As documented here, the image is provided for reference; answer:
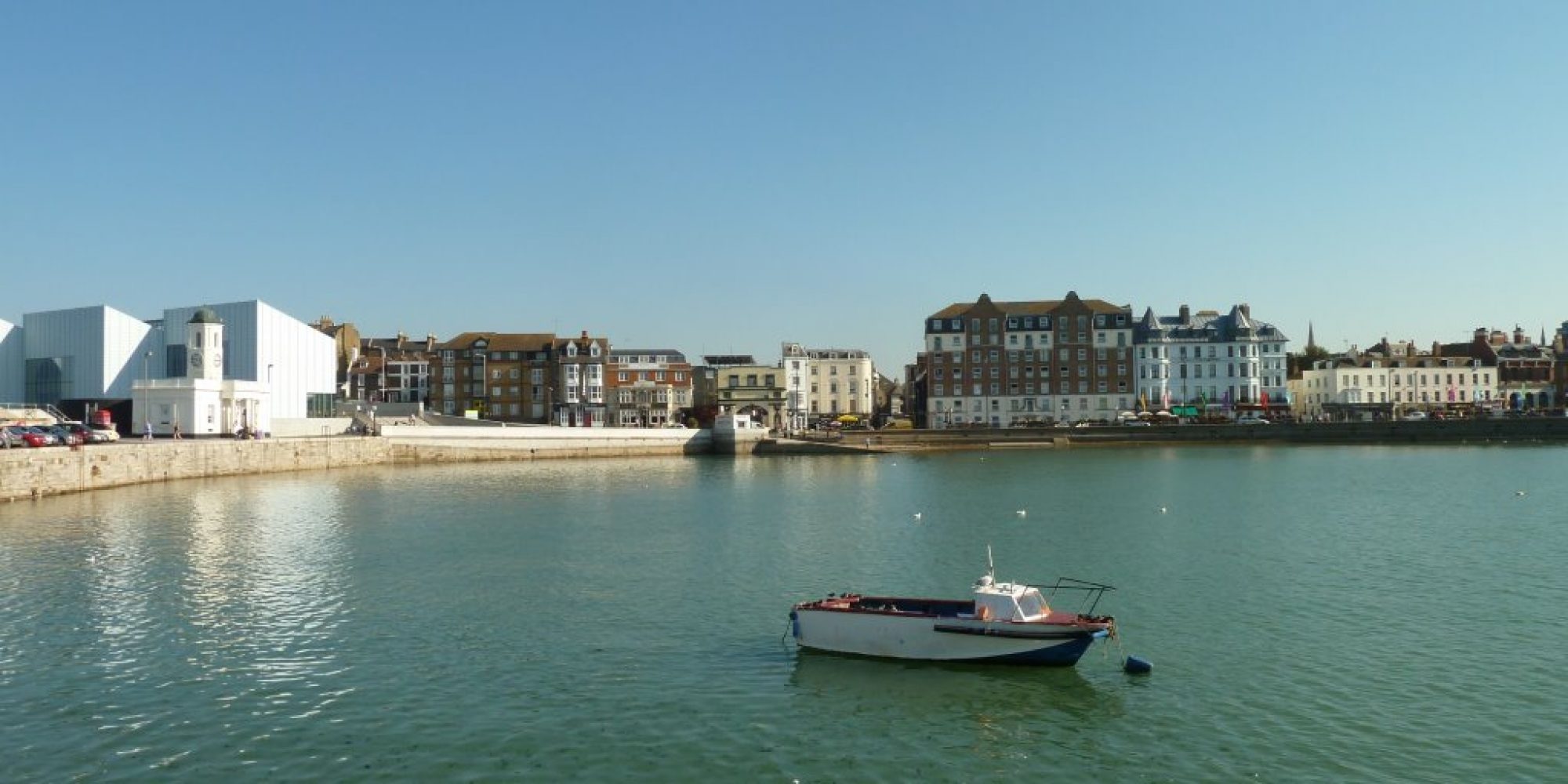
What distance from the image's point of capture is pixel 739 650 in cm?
2380

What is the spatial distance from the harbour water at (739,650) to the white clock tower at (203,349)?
34.1 metres

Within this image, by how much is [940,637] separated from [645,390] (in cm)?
10884

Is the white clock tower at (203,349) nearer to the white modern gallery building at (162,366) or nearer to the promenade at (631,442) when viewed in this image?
the white modern gallery building at (162,366)

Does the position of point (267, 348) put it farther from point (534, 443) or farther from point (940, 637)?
point (940, 637)

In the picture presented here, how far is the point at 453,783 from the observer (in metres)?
16.1

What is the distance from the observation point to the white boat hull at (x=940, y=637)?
71.8 ft

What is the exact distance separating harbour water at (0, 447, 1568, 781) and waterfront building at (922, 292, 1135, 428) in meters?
76.0

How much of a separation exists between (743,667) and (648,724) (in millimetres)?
3975

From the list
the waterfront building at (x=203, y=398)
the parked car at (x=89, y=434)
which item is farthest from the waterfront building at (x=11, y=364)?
the parked car at (x=89, y=434)

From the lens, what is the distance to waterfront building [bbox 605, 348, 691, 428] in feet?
424

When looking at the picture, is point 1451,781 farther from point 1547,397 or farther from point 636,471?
point 1547,397

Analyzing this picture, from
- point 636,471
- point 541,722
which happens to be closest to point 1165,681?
point 541,722

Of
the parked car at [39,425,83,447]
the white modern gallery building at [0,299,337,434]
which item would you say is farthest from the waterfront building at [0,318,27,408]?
the parked car at [39,425,83,447]

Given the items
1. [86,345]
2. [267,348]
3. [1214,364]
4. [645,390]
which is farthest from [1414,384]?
[86,345]
